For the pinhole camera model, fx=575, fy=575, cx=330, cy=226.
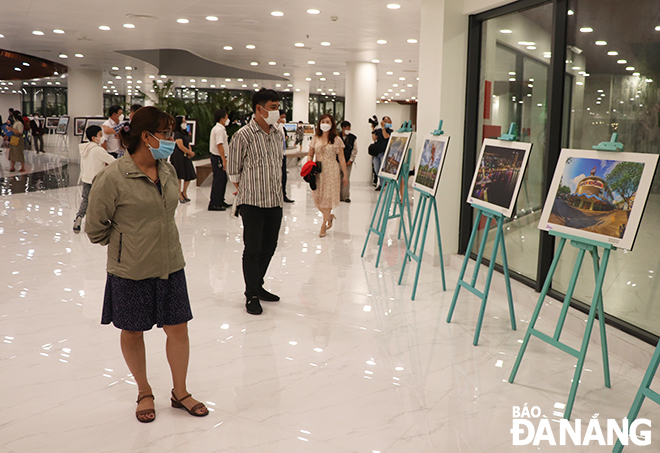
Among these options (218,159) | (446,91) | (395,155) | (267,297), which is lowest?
(267,297)

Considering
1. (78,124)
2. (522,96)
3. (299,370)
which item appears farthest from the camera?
(78,124)

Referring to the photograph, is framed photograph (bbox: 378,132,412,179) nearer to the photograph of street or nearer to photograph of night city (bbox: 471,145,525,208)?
the photograph of street

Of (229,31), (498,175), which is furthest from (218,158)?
(498,175)

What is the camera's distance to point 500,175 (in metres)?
4.16

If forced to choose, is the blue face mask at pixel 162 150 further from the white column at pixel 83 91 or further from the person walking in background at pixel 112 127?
the white column at pixel 83 91

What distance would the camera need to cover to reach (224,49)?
14.8m

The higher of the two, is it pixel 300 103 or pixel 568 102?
pixel 300 103

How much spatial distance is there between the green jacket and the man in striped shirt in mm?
1715

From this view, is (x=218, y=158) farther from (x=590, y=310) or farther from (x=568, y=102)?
(x=590, y=310)

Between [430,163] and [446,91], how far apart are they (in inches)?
50.0

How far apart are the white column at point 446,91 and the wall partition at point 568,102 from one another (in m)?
0.11

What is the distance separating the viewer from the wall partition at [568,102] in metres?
4.00

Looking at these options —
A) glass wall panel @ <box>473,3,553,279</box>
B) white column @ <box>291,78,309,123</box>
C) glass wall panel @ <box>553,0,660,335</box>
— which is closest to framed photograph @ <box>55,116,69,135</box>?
white column @ <box>291,78,309,123</box>

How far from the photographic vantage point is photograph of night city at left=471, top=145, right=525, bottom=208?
3.99 metres
